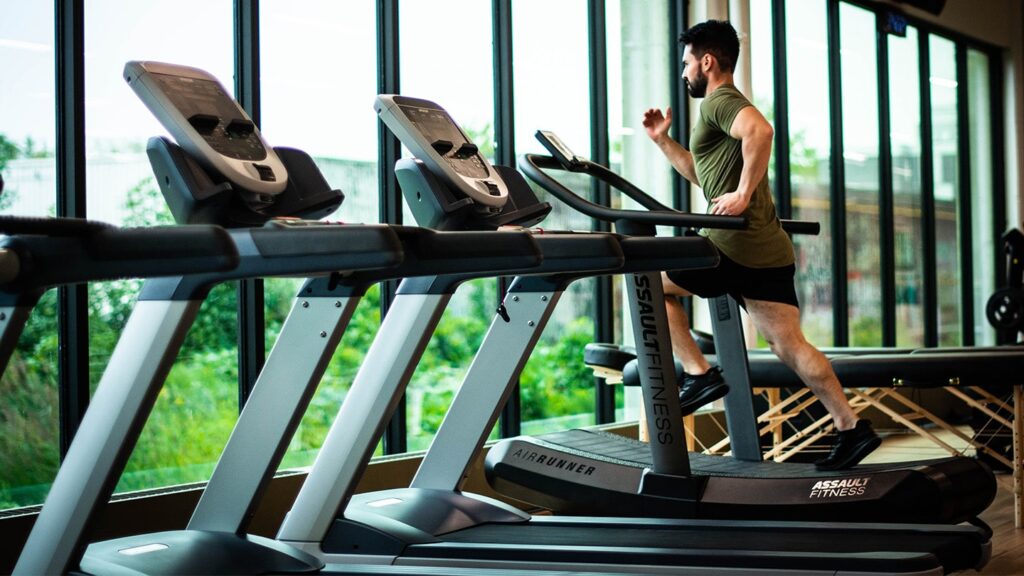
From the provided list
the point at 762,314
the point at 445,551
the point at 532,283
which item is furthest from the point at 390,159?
the point at 445,551

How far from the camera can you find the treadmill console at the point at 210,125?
8.68 ft

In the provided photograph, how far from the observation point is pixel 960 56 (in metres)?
9.30

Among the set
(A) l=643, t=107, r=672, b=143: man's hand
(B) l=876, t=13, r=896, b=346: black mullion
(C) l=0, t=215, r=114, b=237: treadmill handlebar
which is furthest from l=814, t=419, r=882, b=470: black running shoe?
(B) l=876, t=13, r=896, b=346: black mullion

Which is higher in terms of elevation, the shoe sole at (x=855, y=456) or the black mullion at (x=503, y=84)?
the black mullion at (x=503, y=84)

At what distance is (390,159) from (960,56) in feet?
20.3

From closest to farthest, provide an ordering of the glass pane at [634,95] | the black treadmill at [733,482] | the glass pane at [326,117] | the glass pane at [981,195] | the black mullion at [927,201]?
the black treadmill at [733,482] < the glass pane at [326,117] < the glass pane at [634,95] < the black mullion at [927,201] < the glass pane at [981,195]

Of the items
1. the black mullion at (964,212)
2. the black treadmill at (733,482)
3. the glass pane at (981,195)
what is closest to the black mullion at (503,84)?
the black treadmill at (733,482)

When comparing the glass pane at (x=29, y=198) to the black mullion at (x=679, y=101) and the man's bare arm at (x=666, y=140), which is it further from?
the black mullion at (x=679, y=101)

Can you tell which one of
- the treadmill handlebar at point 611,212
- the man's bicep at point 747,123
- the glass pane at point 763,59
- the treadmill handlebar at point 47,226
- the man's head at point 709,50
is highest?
the glass pane at point 763,59

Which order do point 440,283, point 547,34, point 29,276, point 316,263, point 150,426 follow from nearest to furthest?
point 29,276 < point 316,263 < point 440,283 < point 150,426 < point 547,34

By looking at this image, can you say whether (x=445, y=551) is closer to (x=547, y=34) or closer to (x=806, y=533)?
(x=806, y=533)

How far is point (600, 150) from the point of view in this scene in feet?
19.1

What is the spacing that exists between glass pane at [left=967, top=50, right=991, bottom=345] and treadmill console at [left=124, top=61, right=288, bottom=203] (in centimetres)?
803

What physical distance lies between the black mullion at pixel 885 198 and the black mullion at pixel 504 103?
3889 millimetres
